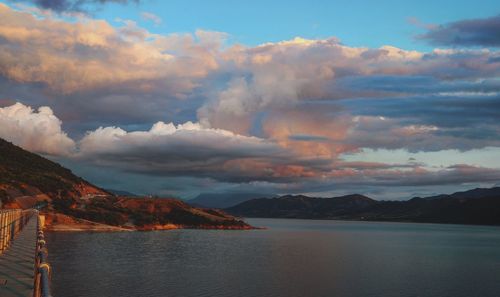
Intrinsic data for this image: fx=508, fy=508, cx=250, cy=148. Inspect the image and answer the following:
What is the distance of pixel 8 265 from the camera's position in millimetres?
28094

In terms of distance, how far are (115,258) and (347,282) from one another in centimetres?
5144

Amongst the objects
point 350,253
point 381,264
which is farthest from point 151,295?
point 350,253

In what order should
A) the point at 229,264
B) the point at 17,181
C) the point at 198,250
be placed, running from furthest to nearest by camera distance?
the point at 17,181 < the point at 198,250 < the point at 229,264

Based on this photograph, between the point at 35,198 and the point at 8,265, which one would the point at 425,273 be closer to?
the point at 8,265

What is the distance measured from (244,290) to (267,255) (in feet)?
180

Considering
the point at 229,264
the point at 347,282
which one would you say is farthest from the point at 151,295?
the point at 229,264

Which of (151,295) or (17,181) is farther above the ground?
(17,181)

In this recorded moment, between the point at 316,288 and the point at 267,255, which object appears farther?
the point at 267,255

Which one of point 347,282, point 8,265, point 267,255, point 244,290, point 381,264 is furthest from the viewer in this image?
point 267,255

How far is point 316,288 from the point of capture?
249 feet

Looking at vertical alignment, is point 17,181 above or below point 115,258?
above

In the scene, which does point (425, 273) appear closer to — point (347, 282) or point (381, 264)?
point (381, 264)

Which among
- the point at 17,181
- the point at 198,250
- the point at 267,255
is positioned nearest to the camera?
the point at 267,255

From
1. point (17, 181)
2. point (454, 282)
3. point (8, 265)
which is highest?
point (17, 181)
